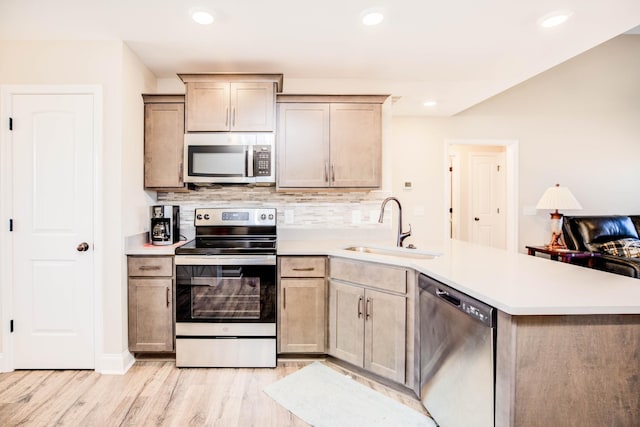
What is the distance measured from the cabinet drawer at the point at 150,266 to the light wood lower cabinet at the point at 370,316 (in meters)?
1.23

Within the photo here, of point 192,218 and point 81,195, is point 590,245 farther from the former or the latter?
point 81,195

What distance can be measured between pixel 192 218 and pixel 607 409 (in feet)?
9.65

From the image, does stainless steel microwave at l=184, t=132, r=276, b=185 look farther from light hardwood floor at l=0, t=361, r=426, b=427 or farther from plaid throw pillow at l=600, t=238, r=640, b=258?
plaid throw pillow at l=600, t=238, r=640, b=258

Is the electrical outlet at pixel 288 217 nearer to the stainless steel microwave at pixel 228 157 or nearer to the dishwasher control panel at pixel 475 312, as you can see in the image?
the stainless steel microwave at pixel 228 157

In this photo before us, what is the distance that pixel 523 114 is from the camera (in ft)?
13.5

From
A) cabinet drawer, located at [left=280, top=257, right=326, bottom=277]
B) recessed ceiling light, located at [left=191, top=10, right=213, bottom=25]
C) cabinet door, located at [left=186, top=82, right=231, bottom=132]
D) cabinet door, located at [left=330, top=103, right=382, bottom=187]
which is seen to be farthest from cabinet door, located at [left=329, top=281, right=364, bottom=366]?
recessed ceiling light, located at [left=191, top=10, right=213, bottom=25]

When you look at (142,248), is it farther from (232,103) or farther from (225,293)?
(232,103)

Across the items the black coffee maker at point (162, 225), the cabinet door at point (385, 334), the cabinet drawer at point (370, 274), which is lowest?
→ the cabinet door at point (385, 334)

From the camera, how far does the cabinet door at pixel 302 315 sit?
90.4 inches

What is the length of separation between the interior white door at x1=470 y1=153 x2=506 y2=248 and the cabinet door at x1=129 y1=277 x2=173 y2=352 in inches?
194

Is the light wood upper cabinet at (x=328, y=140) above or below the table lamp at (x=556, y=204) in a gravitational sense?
above

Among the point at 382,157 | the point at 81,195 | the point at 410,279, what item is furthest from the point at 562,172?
the point at 81,195

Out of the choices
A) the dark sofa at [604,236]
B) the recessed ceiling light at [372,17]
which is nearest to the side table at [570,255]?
the dark sofa at [604,236]

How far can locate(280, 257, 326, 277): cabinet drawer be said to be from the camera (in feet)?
7.55
